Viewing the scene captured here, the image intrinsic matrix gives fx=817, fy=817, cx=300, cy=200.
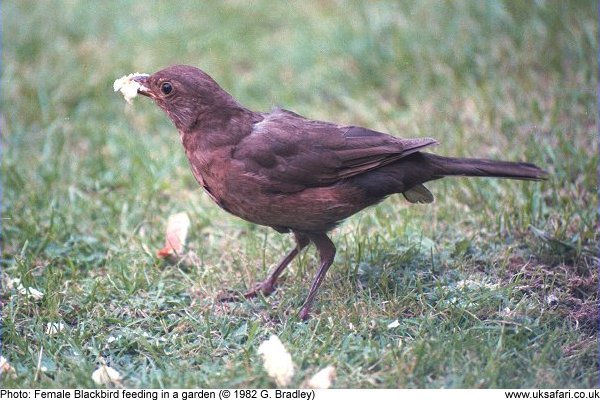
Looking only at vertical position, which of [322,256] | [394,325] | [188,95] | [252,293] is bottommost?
[252,293]

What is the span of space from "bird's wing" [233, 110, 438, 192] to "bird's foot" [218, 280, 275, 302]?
2.34 ft

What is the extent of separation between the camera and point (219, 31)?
8.85m

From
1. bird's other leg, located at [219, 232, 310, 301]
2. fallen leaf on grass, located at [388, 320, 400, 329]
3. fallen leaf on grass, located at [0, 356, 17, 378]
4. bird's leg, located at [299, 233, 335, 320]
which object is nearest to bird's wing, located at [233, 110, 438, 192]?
bird's leg, located at [299, 233, 335, 320]

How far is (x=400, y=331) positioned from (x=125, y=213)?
2379 mm

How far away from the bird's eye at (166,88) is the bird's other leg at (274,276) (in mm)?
1103

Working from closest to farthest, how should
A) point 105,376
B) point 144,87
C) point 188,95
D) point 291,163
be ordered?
1. point 105,376
2. point 291,163
3. point 188,95
4. point 144,87

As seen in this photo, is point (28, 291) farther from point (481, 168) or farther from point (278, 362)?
point (481, 168)

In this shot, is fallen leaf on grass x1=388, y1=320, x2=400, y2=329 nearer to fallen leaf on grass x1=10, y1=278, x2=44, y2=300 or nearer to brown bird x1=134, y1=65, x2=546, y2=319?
brown bird x1=134, y1=65, x2=546, y2=319

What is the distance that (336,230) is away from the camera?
5.66m

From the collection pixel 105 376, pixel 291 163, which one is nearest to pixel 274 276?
pixel 291 163

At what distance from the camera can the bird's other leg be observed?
191 inches

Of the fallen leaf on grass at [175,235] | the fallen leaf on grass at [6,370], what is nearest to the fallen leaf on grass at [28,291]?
the fallen leaf on grass at [6,370]

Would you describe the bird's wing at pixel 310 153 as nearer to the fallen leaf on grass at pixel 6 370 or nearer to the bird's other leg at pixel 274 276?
the bird's other leg at pixel 274 276

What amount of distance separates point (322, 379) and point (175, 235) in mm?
1892
